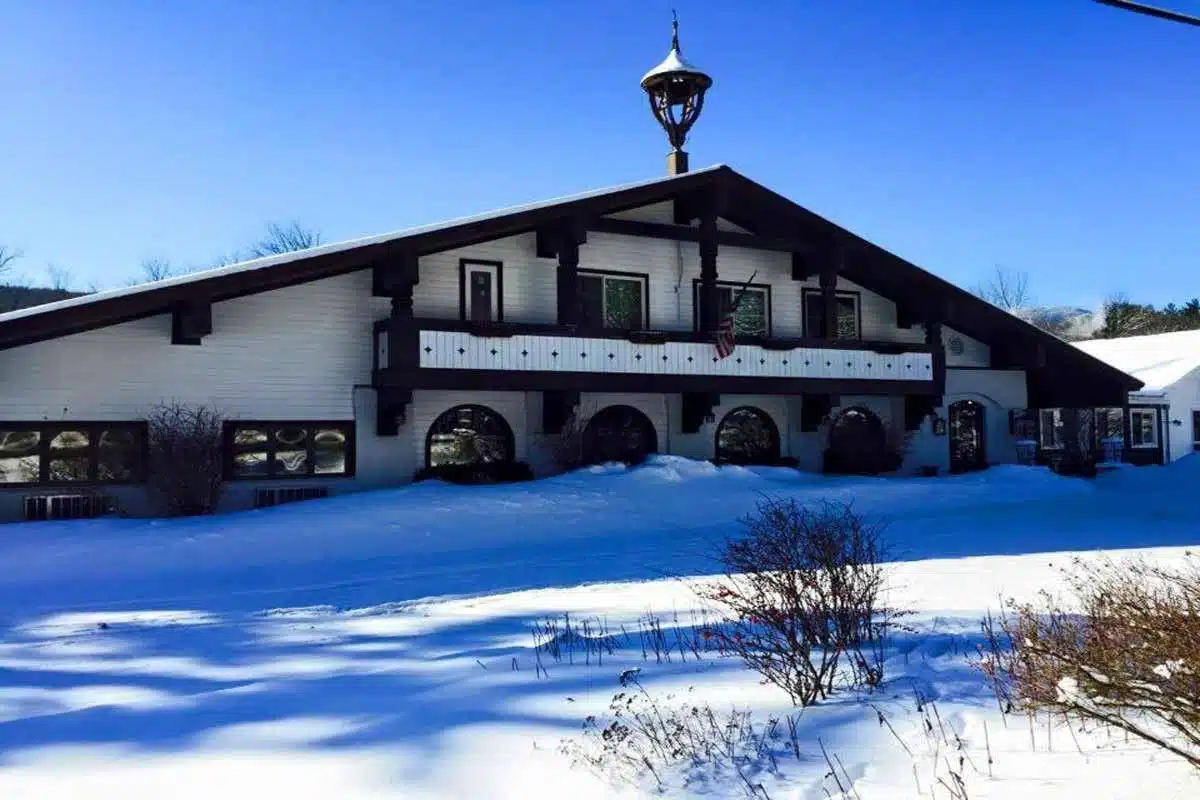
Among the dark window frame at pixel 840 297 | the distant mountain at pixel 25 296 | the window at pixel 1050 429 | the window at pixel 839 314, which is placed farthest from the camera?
the distant mountain at pixel 25 296

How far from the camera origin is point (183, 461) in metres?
17.2

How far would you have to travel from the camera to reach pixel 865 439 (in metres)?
25.6

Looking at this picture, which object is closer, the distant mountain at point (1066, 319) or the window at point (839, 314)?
the window at point (839, 314)

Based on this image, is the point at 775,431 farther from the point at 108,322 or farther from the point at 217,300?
the point at 108,322

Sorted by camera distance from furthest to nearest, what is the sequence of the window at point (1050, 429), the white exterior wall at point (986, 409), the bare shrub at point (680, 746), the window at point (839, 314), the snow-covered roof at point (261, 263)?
the window at point (1050, 429) → the white exterior wall at point (986, 409) → the window at point (839, 314) → the snow-covered roof at point (261, 263) → the bare shrub at point (680, 746)

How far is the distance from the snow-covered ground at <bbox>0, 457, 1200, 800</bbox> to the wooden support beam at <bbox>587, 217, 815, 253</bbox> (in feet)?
19.6

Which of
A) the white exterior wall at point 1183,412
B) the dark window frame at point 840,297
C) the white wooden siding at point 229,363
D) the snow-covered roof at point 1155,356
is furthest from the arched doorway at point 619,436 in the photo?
the white exterior wall at point 1183,412

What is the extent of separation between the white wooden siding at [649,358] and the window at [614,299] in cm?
141

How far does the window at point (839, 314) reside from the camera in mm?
25562

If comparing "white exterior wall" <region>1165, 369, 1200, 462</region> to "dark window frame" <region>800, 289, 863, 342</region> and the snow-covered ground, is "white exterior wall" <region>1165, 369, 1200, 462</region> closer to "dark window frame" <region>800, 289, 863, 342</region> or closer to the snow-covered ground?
"dark window frame" <region>800, 289, 863, 342</region>

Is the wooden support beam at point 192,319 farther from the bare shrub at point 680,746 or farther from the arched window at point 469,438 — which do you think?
the bare shrub at point 680,746

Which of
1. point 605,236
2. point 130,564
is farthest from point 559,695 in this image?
point 605,236

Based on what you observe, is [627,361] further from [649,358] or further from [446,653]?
[446,653]

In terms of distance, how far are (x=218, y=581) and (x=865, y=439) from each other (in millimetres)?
17178
